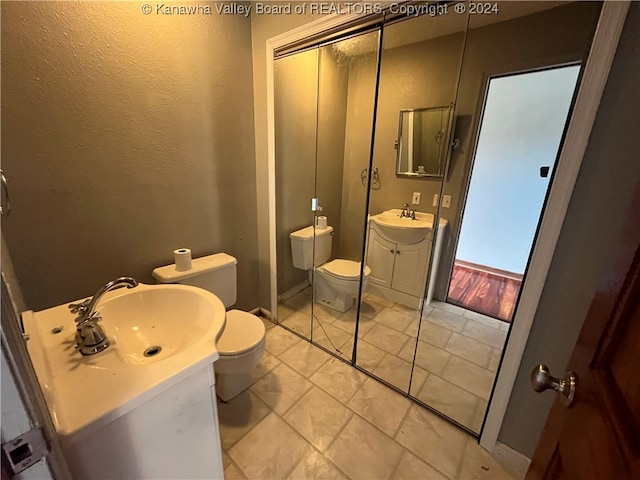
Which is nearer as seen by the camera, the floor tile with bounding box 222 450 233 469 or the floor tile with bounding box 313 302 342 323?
the floor tile with bounding box 222 450 233 469

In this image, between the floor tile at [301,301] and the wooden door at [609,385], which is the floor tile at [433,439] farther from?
the floor tile at [301,301]

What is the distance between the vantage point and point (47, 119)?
3.72 feet

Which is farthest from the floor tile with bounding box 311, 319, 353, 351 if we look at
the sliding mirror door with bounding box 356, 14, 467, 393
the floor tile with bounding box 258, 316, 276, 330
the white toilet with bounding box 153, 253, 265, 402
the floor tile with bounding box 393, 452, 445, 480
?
the floor tile with bounding box 393, 452, 445, 480

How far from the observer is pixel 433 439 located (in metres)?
1.38

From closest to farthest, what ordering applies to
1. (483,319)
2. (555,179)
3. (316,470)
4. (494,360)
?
(555,179)
(316,470)
(494,360)
(483,319)

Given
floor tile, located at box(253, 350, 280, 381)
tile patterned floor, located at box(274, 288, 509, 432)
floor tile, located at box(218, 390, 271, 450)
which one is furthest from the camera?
floor tile, located at box(253, 350, 280, 381)

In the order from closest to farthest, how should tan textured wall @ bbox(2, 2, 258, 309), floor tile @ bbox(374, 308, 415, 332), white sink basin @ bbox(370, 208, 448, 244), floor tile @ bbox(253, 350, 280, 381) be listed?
tan textured wall @ bbox(2, 2, 258, 309) → floor tile @ bbox(253, 350, 280, 381) → white sink basin @ bbox(370, 208, 448, 244) → floor tile @ bbox(374, 308, 415, 332)

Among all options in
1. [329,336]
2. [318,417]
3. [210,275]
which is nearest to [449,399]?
[318,417]

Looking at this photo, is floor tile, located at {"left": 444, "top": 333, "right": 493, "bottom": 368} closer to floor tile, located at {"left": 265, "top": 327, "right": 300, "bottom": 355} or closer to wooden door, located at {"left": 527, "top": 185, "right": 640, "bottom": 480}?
floor tile, located at {"left": 265, "top": 327, "right": 300, "bottom": 355}

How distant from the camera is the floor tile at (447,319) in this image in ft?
6.83

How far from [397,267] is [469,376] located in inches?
35.6

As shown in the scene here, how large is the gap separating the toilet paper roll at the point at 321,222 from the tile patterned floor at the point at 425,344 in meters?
0.63

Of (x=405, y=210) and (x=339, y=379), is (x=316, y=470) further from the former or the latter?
(x=405, y=210)

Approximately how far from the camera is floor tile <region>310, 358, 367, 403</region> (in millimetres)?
1639
